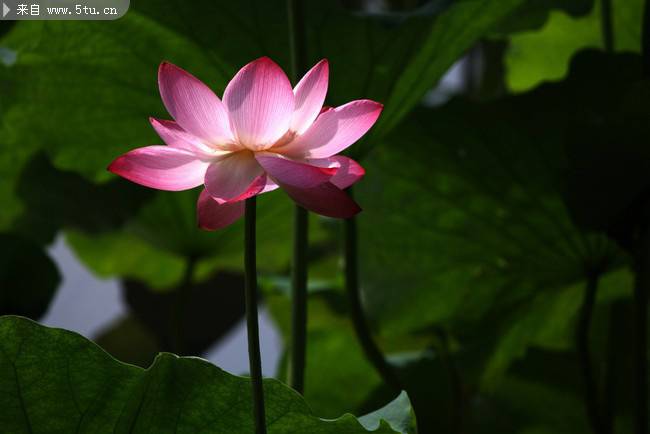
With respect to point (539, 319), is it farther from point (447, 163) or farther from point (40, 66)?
point (40, 66)

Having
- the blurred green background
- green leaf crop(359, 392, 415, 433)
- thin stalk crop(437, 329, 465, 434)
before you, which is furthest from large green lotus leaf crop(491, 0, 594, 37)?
green leaf crop(359, 392, 415, 433)

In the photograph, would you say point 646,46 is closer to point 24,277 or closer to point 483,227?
point 483,227

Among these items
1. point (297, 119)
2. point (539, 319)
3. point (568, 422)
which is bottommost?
point (568, 422)

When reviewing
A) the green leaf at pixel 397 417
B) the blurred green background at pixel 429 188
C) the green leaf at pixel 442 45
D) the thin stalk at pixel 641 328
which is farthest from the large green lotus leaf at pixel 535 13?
the green leaf at pixel 397 417

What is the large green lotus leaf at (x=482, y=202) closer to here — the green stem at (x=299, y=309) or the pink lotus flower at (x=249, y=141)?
the green stem at (x=299, y=309)

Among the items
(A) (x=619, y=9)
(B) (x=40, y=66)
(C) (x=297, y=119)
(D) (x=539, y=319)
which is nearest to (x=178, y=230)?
(B) (x=40, y=66)
